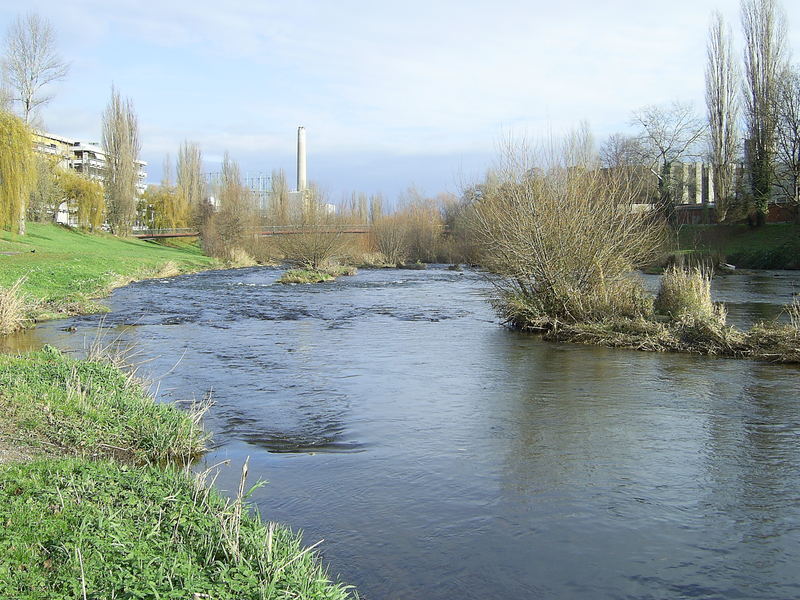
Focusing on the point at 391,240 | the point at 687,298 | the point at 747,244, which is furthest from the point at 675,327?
the point at 391,240

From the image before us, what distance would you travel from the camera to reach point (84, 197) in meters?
62.0

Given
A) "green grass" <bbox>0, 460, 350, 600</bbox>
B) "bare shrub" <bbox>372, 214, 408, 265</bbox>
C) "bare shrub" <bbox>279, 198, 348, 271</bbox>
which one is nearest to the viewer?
"green grass" <bbox>0, 460, 350, 600</bbox>

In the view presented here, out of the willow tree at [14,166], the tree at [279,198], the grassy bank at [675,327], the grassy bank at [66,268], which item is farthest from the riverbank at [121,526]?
the tree at [279,198]

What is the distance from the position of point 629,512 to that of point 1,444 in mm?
6394

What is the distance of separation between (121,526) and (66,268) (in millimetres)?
29564

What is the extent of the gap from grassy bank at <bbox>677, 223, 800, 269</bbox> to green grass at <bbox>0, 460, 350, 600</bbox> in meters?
39.9

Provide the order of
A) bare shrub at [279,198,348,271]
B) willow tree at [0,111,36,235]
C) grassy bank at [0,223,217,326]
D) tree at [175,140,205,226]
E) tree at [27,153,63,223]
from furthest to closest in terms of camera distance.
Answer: tree at [175,140,205,226] → tree at [27,153,63,223] → bare shrub at [279,198,348,271] → willow tree at [0,111,36,235] → grassy bank at [0,223,217,326]

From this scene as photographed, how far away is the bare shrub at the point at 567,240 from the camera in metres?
19.3

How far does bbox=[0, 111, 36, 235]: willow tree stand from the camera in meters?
34.0

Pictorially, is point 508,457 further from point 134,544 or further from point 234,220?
point 234,220

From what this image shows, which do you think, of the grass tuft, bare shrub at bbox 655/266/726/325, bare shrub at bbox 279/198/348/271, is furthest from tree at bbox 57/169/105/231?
bare shrub at bbox 655/266/726/325

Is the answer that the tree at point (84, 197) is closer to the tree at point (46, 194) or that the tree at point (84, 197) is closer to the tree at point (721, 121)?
the tree at point (46, 194)

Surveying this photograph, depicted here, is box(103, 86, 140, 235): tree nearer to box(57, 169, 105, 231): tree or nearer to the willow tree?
box(57, 169, 105, 231): tree

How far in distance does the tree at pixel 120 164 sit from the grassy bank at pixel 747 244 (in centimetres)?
4810
